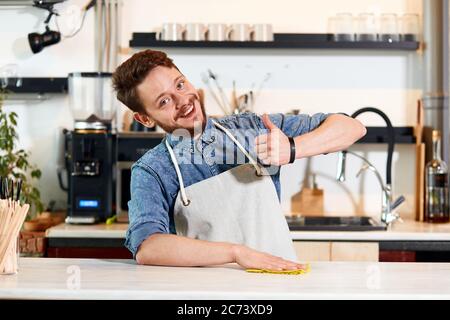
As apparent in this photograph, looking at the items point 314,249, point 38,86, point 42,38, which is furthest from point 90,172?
point 314,249

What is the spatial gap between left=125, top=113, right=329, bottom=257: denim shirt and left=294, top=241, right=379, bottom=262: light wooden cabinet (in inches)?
48.2

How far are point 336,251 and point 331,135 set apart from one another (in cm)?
152

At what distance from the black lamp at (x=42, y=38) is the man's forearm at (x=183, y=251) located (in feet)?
7.76

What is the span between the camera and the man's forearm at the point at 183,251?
2625mm

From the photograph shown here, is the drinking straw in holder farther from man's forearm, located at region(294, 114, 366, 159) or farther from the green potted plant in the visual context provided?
the green potted plant

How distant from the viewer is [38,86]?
4793 mm

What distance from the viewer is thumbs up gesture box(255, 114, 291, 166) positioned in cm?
255

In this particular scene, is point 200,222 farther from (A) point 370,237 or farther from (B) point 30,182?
(B) point 30,182

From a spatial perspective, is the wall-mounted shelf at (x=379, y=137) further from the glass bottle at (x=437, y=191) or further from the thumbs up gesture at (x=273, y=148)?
the thumbs up gesture at (x=273, y=148)

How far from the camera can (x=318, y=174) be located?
493cm

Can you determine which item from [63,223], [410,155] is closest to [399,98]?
[410,155]

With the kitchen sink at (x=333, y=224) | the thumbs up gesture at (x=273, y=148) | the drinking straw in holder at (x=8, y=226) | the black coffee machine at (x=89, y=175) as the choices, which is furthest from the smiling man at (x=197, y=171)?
the black coffee machine at (x=89, y=175)

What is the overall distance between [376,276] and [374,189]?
246cm
